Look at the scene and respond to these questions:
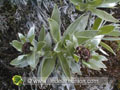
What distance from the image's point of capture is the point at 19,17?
5.37ft

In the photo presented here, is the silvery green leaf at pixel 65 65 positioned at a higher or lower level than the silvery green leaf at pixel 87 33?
lower

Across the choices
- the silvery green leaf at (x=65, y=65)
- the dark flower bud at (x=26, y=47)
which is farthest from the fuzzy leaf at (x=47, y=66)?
the dark flower bud at (x=26, y=47)

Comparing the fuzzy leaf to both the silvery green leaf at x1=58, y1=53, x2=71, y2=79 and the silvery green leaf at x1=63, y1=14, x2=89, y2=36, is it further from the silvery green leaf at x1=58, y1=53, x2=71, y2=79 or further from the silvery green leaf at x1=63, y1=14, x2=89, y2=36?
the silvery green leaf at x1=63, y1=14, x2=89, y2=36

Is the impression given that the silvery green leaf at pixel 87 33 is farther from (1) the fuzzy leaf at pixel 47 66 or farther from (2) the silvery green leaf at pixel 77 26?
(1) the fuzzy leaf at pixel 47 66

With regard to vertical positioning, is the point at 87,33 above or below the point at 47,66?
above

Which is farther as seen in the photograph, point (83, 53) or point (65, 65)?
point (65, 65)

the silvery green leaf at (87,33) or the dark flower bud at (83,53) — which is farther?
the silvery green leaf at (87,33)

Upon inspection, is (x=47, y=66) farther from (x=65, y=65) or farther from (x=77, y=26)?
(x=77, y=26)

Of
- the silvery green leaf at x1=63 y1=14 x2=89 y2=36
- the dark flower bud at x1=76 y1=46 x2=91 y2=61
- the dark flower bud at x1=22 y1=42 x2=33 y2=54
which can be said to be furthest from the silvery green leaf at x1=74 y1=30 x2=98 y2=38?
the dark flower bud at x1=22 y1=42 x2=33 y2=54

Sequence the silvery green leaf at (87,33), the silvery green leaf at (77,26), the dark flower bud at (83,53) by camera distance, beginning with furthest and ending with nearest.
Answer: the silvery green leaf at (77,26) → the silvery green leaf at (87,33) → the dark flower bud at (83,53)

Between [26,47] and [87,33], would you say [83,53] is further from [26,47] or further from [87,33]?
[26,47]

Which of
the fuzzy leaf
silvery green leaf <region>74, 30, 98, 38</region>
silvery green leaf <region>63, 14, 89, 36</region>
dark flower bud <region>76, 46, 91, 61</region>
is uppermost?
silvery green leaf <region>63, 14, 89, 36</region>

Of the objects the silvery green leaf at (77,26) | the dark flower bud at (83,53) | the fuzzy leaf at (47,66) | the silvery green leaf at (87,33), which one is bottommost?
the fuzzy leaf at (47,66)

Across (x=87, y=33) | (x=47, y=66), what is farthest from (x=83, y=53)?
(x=47, y=66)
